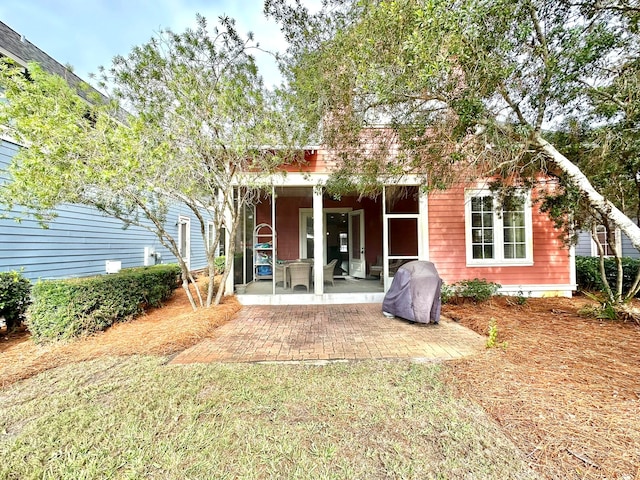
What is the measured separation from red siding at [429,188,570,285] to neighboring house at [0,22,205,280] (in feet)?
26.1

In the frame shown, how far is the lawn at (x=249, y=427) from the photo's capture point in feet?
6.51

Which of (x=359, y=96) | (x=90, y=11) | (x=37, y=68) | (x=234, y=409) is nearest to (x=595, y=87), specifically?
(x=359, y=96)

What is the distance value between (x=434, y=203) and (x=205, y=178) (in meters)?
5.63

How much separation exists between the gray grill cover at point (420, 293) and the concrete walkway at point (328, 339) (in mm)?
186

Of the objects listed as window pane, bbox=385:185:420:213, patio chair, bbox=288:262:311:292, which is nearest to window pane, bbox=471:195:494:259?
window pane, bbox=385:185:420:213

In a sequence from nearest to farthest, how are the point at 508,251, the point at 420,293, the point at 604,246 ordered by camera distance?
the point at 420,293 < the point at 508,251 < the point at 604,246

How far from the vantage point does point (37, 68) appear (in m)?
4.14

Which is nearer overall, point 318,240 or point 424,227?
point 318,240

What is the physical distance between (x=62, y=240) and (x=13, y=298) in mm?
2419

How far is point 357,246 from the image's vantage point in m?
10.7

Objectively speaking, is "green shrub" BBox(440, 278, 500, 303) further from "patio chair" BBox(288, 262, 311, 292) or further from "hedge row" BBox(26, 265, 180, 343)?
"hedge row" BBox(26, 265, 180, 343)

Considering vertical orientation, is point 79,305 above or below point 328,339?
above

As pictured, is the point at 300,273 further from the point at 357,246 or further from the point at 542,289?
the point at 542,289

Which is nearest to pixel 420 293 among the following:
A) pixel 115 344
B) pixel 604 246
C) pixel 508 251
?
pixel 508 251
